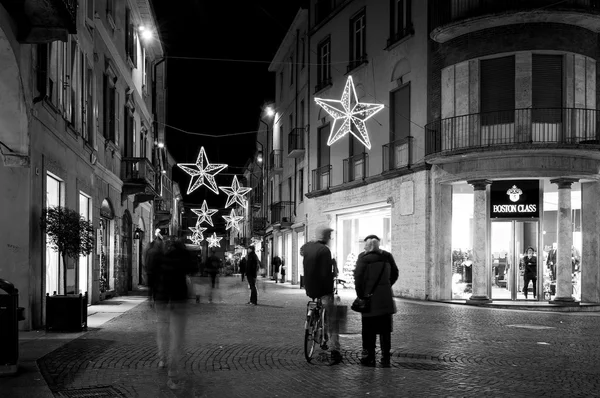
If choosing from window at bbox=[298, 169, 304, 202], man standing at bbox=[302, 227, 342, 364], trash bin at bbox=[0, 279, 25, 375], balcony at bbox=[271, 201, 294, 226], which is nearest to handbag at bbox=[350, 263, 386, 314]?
man standing at bbox=[302, 227, 342, 364]

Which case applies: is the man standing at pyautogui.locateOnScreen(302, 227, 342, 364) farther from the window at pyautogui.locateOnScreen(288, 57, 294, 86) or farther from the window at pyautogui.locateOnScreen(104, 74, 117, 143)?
the window at pyautogui.locateOnScreen(288, 57, 294, 86)

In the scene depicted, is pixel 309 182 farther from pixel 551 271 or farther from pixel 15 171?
pixel 15 171

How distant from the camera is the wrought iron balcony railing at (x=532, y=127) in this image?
69.4 feet

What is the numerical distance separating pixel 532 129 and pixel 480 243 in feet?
13.0

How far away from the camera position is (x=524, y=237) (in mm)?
22719

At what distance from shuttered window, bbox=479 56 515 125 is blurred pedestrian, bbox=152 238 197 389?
15327 mm

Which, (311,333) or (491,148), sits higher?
(491,148)

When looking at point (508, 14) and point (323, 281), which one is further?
point (508, 14)

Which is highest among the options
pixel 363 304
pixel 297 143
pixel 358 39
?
pixel 358 39

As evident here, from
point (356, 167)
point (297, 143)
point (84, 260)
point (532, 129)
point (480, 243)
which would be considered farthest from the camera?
point (297, 143)

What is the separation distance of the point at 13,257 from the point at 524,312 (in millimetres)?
13822

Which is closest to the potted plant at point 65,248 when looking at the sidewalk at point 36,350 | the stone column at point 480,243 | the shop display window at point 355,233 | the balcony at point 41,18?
the sidewalk at point 36,350

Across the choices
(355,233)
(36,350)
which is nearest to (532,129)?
(355,233)

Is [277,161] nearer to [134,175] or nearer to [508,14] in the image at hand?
[134,175]
